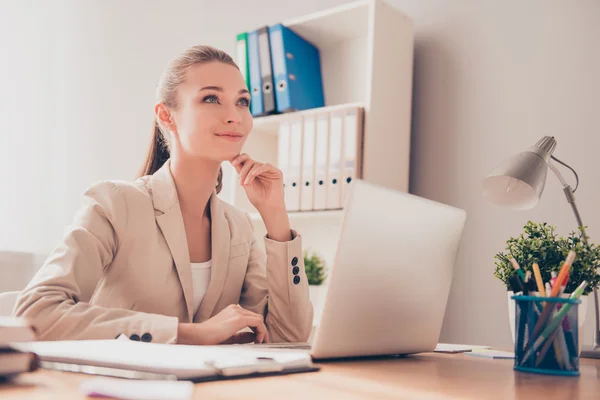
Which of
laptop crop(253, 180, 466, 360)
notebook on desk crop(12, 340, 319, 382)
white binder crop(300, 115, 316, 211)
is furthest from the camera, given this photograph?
white binder crop(300, 115, 316, 211)

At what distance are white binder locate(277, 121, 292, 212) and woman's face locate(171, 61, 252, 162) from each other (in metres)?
0.72

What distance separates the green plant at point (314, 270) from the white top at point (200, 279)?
808 mm

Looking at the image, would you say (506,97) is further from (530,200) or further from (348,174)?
(530,200)

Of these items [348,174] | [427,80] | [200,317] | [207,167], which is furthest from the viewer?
[427,80]

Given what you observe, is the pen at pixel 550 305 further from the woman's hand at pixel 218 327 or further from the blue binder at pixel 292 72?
the blue binder at pixel 292 72

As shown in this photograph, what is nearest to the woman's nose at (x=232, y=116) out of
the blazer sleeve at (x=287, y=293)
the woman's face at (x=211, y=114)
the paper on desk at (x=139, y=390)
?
the woman's face at (x=211, y=114)

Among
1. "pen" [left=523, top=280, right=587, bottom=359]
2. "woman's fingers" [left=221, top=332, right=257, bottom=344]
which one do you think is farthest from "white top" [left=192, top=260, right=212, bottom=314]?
"pen" [left=523, top=280, right=587, bottom=359]

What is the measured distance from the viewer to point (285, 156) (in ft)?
8.22

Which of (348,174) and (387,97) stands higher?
(387,97)

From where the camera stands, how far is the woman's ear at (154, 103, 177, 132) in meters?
1.78

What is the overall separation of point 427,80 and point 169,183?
1311mm

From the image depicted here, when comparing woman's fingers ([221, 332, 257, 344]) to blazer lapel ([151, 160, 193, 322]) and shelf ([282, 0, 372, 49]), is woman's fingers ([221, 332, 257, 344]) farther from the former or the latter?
shelf ([282, 0, 372, 49])

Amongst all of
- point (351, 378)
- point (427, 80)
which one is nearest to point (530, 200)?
point (351, 378)

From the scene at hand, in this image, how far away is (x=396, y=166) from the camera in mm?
2400
